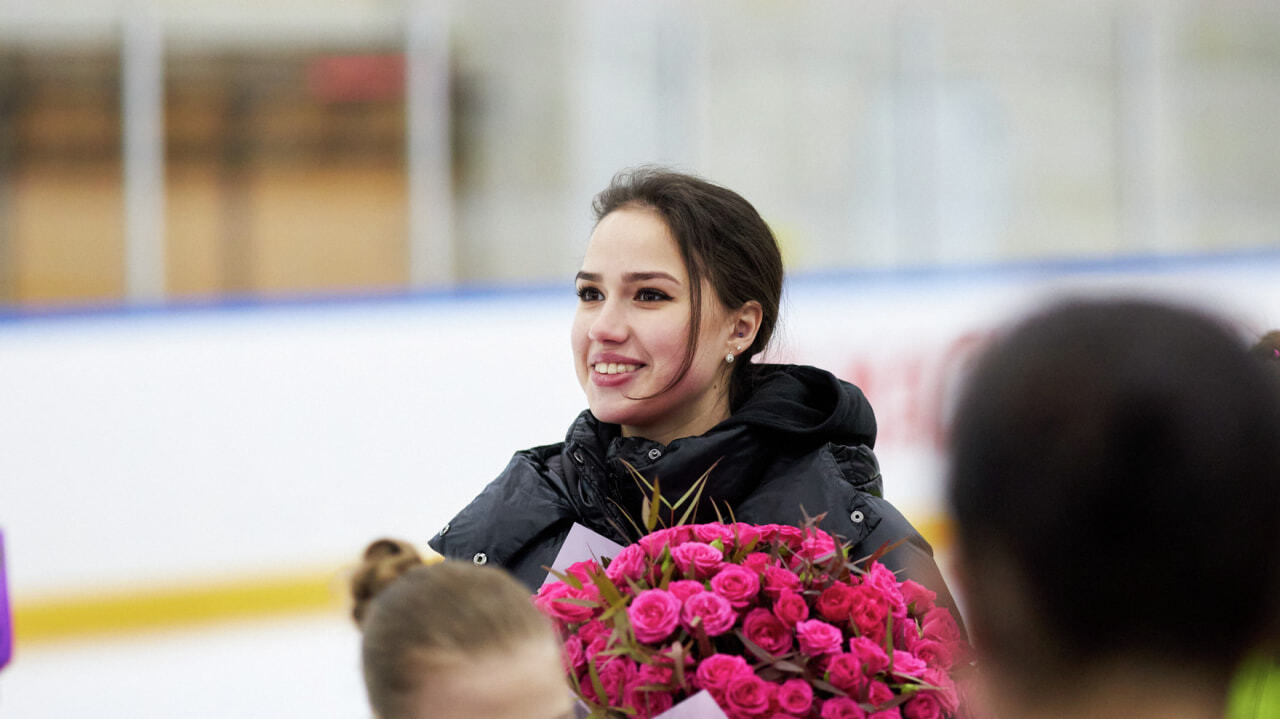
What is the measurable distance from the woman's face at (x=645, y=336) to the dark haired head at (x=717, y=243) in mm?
15

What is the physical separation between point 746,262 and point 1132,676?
160 centimetres

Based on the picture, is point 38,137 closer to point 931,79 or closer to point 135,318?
point 135,318

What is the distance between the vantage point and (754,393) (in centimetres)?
215

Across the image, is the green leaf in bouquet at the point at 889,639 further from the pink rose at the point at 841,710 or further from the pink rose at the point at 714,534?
the pink rose at the point at 714,534

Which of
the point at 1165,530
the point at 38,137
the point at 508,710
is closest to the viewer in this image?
the point at 1165,530

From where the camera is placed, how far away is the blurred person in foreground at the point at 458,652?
1.00 meters

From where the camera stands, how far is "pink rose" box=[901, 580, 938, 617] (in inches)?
52.9

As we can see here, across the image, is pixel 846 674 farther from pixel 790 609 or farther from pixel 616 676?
pixel 616 676

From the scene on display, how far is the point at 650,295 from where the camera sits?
2170 mm

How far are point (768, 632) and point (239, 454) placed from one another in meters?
3.63

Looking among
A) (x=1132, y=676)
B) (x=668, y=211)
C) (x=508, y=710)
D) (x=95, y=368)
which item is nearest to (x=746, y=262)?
(x=668, y=211)

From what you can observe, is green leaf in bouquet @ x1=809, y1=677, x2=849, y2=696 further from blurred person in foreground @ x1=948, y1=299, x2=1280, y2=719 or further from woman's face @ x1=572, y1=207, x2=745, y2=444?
woman's face @ x1=572, y1=207, x2=745, y2=444

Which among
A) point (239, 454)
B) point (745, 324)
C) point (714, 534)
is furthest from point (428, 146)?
point (714, 534)

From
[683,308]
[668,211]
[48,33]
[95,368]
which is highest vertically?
[48,33]
